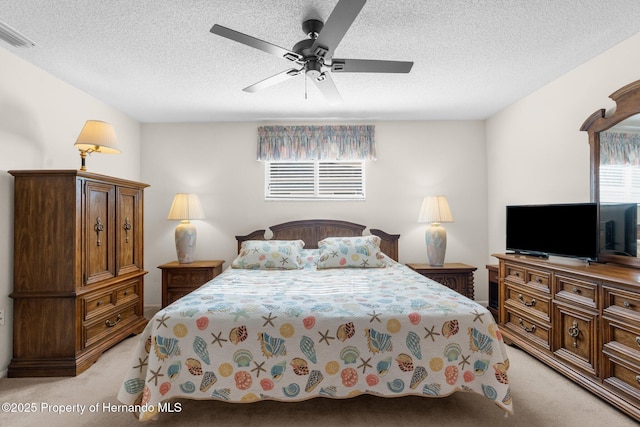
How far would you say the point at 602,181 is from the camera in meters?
2.62

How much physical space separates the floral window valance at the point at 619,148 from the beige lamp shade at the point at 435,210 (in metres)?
1.58

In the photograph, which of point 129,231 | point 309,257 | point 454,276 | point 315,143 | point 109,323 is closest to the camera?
point 109,323

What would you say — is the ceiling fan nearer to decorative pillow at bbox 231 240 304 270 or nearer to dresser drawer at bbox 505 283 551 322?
decorative pillow at bbox 231 240 304 270

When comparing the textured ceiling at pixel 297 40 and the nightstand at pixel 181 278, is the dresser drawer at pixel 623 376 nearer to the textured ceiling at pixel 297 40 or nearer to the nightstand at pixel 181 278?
the textured ceiling at pixel 297 40

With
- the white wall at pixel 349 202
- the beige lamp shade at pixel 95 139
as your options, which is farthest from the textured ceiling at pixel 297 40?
the white wall at pixel 349 202

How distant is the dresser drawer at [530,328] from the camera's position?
2615 millimetres

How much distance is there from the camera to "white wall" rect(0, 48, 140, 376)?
253 centimetres

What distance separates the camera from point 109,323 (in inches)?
118

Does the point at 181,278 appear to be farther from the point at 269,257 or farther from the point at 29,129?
the point at 29,129

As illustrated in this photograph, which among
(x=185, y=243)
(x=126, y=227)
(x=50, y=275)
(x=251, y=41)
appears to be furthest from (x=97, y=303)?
(x=251, y=41)

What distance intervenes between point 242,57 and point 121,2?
0.89 metres

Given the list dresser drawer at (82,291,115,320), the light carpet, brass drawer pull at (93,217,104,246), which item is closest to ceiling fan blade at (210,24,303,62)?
brass drawer pull at (93,217,104,246)

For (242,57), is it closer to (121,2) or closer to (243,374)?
(121,2)

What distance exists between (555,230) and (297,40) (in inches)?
102
